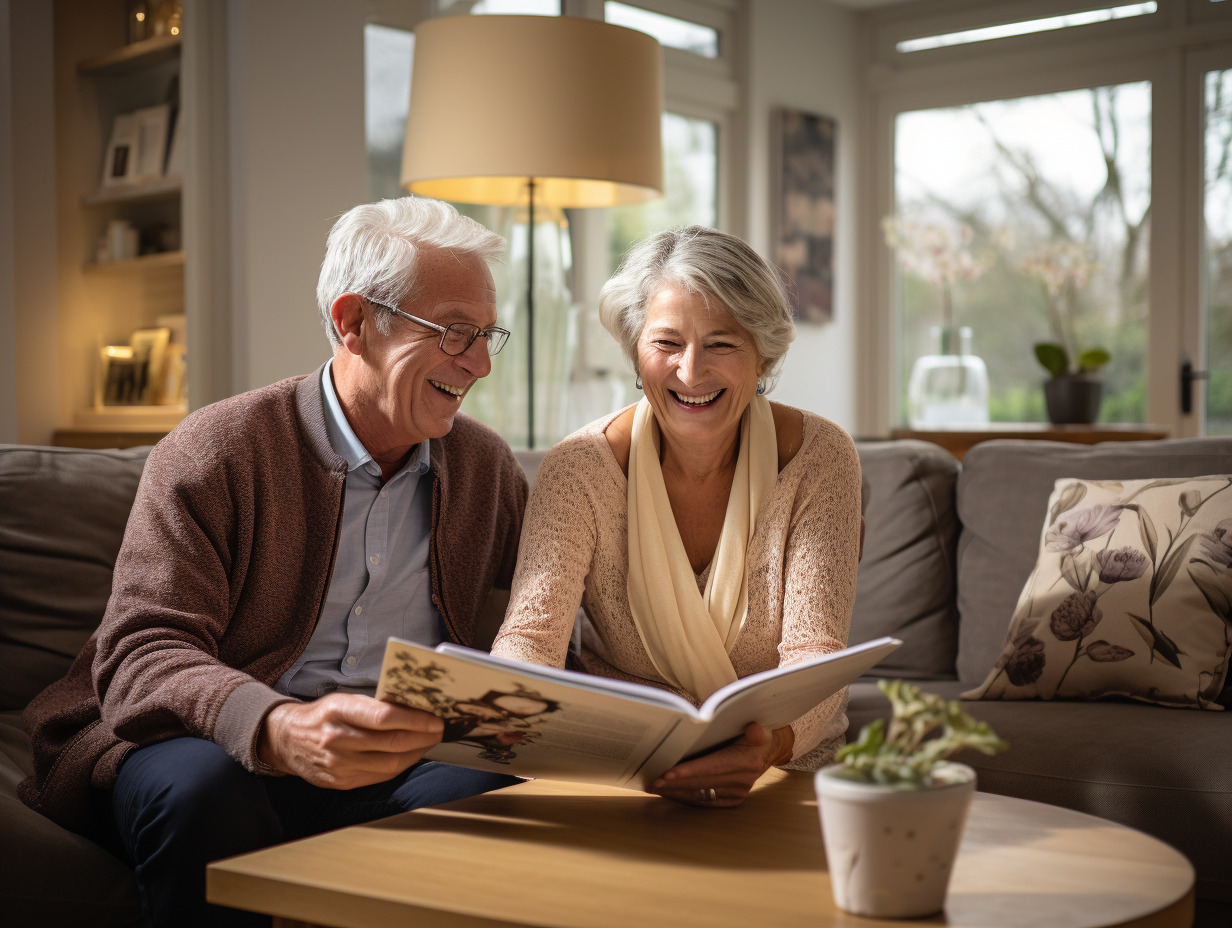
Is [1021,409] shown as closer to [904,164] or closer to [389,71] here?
[904,164]

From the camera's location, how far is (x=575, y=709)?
1001 mm

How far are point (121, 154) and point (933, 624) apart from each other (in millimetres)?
2664

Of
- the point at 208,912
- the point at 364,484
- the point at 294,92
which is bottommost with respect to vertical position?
the point at 208,912

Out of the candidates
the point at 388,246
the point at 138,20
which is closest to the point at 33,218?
the point at 138,20

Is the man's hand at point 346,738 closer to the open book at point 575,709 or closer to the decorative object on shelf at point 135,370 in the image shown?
the open book at point 575,709

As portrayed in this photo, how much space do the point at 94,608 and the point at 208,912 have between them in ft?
2.31

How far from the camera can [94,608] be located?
5.86 ft

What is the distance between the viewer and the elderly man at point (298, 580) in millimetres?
1242

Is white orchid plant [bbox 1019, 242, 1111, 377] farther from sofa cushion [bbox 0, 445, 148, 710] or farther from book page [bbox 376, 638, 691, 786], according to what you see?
book page [bbox 376, 638, 691, 786]

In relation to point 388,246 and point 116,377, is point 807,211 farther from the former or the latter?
point 388,246

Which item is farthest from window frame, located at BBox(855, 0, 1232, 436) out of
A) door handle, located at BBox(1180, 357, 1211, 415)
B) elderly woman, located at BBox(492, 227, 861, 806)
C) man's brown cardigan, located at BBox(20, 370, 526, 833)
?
man's brown cardigan, located at BBox(20, 370, 526, 833)

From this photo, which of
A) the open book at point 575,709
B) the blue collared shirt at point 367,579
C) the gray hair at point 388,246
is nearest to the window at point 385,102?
the gray hair at point 388,246

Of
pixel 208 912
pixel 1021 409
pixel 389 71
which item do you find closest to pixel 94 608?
pixel 208 912

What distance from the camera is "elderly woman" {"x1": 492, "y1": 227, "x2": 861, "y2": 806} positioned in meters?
1.55
